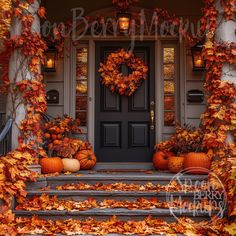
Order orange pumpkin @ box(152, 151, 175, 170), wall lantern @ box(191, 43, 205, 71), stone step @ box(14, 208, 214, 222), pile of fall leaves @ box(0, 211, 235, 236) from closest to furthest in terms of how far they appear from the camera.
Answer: pile of fall leaves @ box(0, 211, 235, 236), stone step @ box(14, 208, 214, 222), orange pumpkin @ box(152, 151, 175, 170), wall lantern @ box(191, 43, 205, 71)

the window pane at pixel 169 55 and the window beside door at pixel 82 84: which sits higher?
the window pane at pixel 169 55

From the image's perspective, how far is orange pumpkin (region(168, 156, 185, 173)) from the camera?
19.2ft

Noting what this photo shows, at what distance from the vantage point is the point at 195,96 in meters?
7.03

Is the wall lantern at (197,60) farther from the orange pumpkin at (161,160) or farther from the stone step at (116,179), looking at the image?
the stone step at (116,179)

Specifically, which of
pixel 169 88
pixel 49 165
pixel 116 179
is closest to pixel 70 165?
pixel 49 165

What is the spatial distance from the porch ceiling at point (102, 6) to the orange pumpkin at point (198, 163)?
291cm

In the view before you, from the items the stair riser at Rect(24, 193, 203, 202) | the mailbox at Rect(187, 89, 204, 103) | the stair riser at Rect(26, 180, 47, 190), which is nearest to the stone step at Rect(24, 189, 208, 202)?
the stair riser at Rect(24, 193, 203, 202)

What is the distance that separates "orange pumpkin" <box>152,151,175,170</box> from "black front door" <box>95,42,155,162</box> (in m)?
0.67

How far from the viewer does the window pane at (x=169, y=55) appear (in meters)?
7.23

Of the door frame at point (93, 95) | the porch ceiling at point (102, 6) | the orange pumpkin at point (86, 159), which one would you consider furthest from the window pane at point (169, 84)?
the orange pumpkin at point (86, 159)

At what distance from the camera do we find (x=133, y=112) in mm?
7184

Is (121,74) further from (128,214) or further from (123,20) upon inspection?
(128,214)

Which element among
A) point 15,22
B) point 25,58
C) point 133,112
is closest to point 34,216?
point 25,58

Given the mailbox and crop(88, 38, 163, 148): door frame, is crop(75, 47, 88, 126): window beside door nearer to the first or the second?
crop(88, 38, 163, 148): door frame
